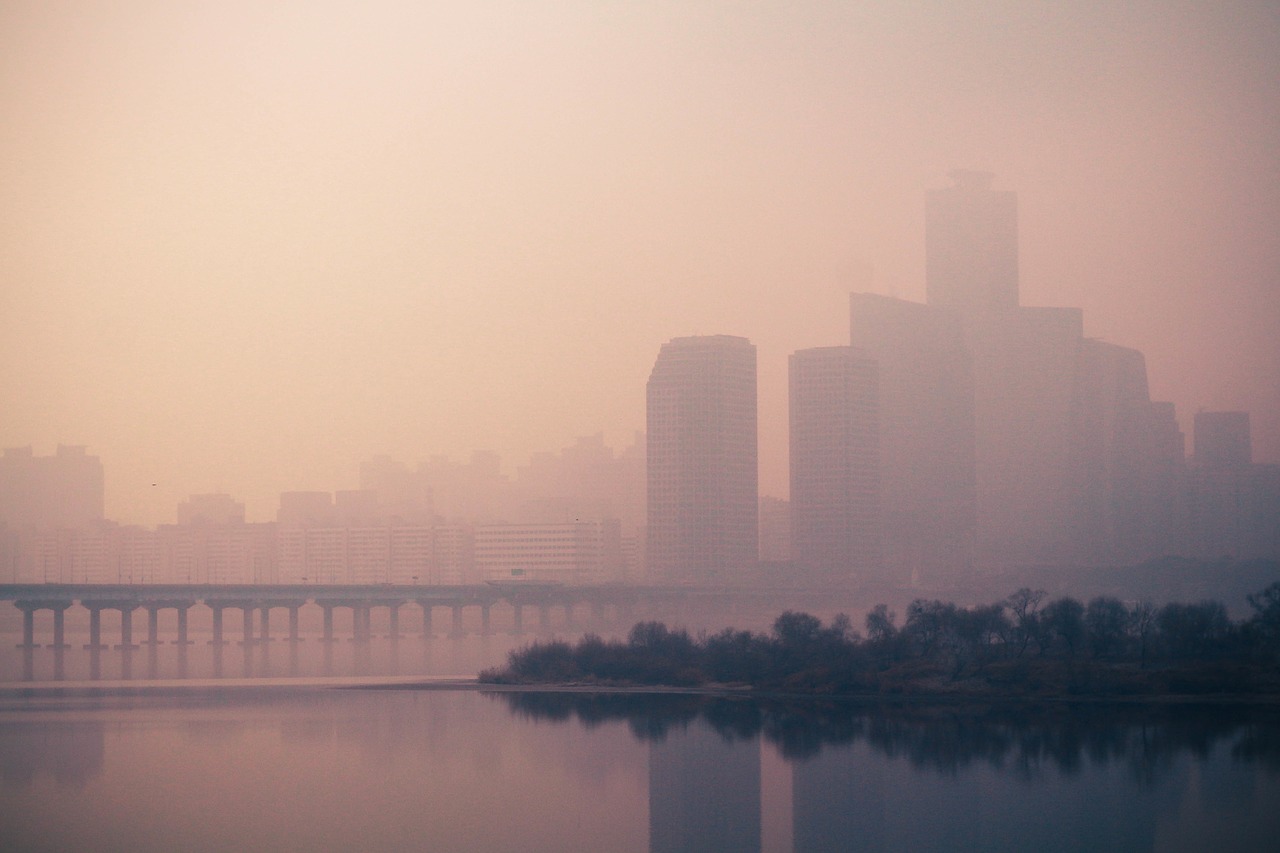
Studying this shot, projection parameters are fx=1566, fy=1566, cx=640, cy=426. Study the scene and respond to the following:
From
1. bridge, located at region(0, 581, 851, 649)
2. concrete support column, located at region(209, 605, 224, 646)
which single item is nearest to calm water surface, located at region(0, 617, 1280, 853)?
bridge, located at region(0, 581, 851, 649)

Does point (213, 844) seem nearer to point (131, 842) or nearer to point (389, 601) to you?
point (131, 842)

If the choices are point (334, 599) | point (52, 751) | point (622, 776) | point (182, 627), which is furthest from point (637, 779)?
point (334, 599)

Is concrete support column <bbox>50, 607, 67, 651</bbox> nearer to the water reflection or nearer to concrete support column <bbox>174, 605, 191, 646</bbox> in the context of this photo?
concrete support column <bbox>174, 605, 191, 646</bbox>

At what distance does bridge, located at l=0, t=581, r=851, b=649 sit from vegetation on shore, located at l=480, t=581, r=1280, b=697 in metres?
63.6

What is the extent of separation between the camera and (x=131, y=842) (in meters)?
37.6

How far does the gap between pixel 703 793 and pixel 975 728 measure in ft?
53.6

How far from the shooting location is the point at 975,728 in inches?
2244

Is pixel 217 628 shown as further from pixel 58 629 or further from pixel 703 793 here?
pixel 703 793

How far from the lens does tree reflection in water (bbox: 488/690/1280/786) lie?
4950 cm

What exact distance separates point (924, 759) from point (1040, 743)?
18.0 feet

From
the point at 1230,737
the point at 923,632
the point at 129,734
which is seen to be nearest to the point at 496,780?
the point at 129,734

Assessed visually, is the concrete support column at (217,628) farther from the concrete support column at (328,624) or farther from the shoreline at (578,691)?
the shoreline at (578,691)

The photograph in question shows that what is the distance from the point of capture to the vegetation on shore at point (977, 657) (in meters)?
67.1

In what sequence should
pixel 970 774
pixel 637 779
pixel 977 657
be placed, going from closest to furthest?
1. pixel 970 774
2. pixel 637 779
3. pixel 977 657
